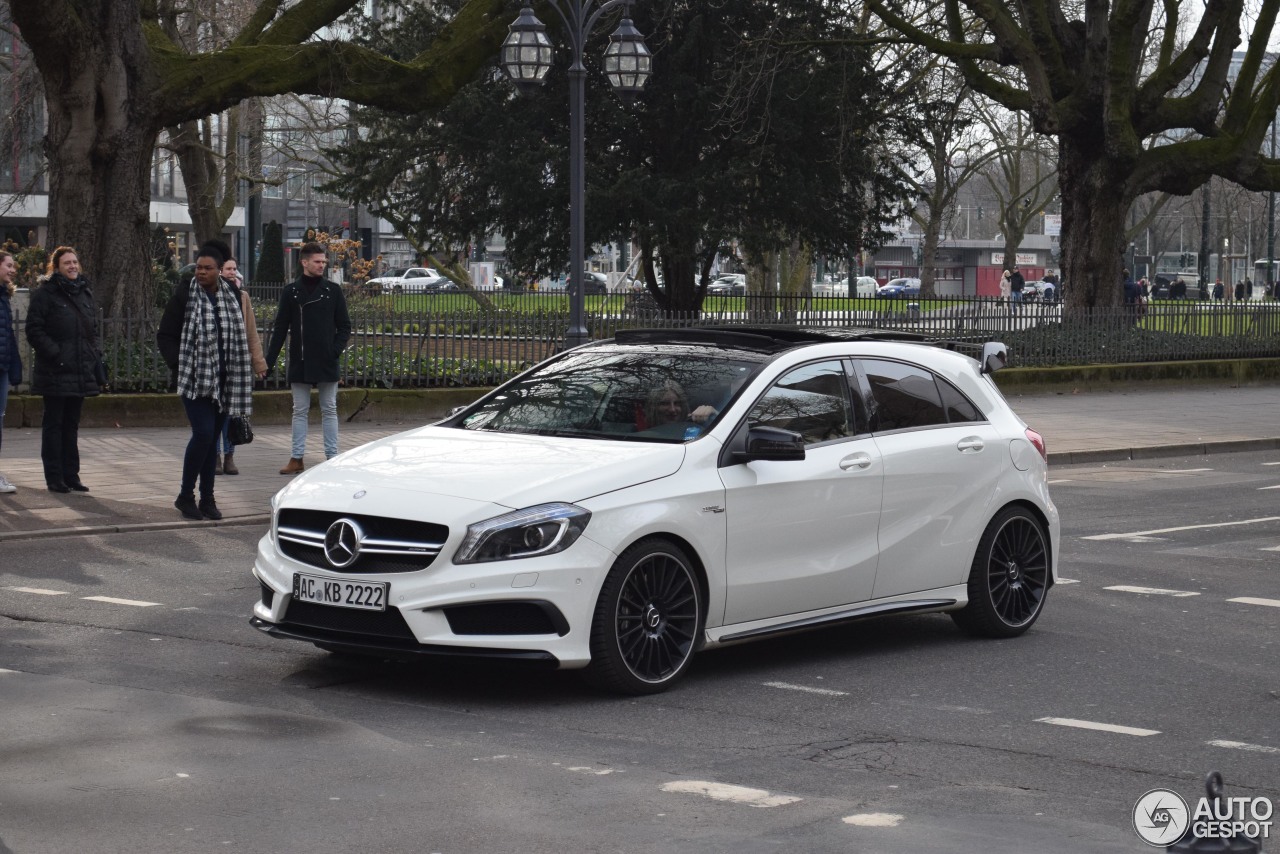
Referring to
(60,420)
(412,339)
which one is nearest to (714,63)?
(412,339)

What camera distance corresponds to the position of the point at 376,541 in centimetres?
721

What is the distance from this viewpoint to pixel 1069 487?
55.0 ft

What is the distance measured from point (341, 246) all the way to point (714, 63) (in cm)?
1745

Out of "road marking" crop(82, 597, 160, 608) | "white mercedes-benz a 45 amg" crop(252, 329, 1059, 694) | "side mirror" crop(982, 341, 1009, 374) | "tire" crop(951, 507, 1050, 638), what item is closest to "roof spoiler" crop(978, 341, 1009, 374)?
"side mirror" crop(982, 341, 1009, 374)

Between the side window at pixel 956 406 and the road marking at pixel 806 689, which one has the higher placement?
the side window at pixel 956 406

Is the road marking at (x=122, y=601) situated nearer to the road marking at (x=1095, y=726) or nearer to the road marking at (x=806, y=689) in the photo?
the road marking at (x=806, y=689)

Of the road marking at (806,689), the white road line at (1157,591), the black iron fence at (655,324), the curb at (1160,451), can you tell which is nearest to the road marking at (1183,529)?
the white road line at (1157,591)

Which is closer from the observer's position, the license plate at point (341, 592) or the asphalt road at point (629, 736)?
the asphalt road at point (629, 736)

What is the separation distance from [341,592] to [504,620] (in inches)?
26.5

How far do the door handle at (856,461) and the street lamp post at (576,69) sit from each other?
9634 mm

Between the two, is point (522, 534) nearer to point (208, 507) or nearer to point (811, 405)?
point (811, 405)

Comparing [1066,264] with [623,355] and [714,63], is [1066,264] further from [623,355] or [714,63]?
[623,355]

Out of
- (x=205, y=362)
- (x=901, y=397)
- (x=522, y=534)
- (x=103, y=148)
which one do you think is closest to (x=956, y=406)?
(x=901, y=397)

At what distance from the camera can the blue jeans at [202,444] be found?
12.7 meters
